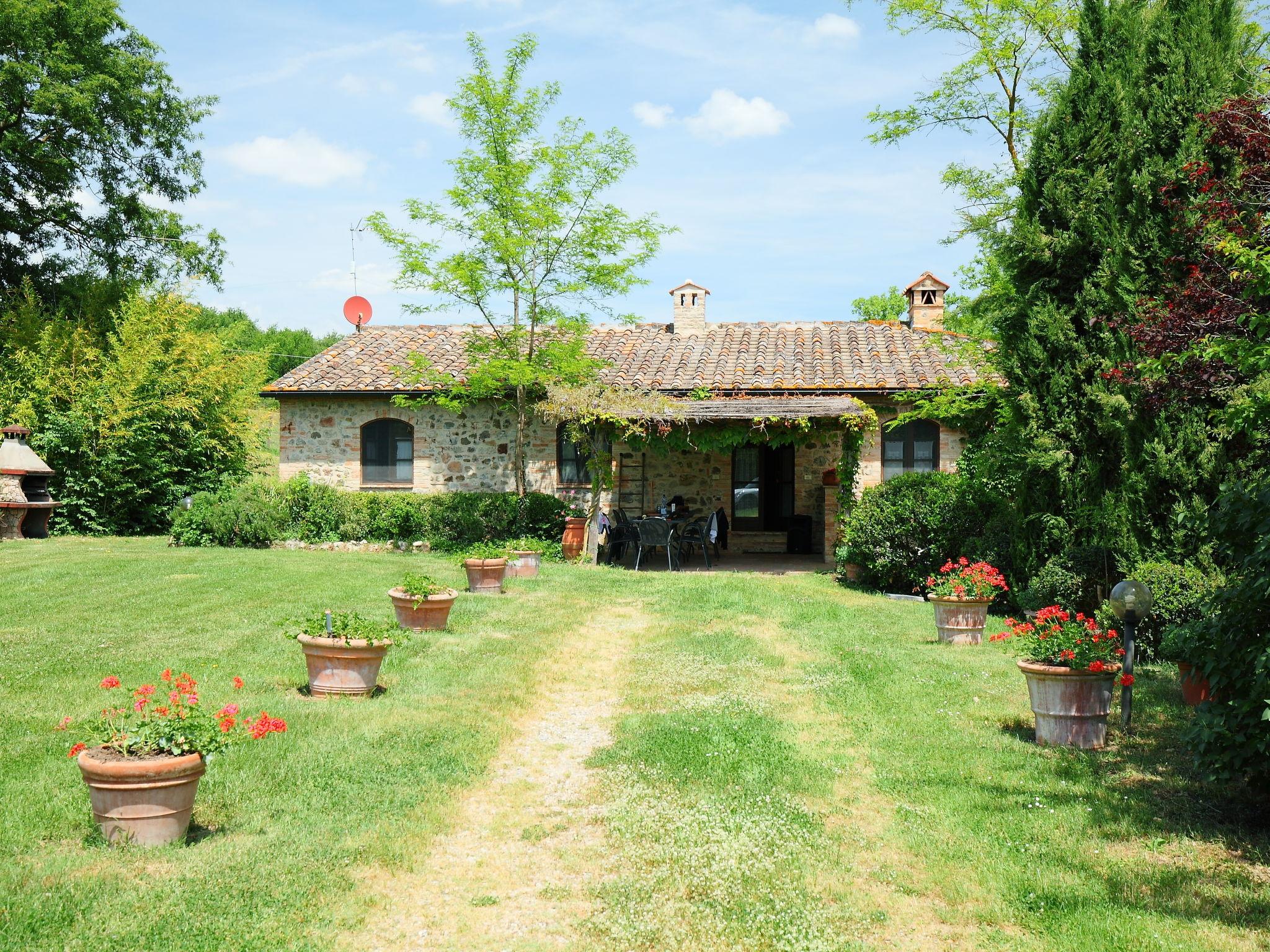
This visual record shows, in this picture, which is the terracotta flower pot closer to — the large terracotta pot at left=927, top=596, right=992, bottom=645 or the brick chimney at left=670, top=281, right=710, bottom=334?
the large terracotta pot at left=927, top=596, right=992, bottom=645

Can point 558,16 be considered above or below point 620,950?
above

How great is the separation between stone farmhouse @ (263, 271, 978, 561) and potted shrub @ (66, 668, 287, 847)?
40.0 feet

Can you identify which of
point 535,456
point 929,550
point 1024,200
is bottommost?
point 929,550

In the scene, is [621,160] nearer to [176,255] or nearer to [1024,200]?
[1024,200]

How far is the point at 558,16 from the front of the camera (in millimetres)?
9172

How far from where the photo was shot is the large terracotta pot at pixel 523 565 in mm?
12133

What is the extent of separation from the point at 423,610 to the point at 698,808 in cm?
444

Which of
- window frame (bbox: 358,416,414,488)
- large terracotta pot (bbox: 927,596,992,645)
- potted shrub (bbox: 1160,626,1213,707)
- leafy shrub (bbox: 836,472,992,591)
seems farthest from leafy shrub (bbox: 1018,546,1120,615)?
window frame (bbox: 358,416,414,488)

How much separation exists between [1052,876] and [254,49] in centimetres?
1059

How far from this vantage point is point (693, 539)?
45.6 feet

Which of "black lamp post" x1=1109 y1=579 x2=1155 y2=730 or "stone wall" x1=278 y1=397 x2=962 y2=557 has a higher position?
"stone wall" x1=278 y1=397 x2=962 y2=557

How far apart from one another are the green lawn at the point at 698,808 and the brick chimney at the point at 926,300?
12.1 m

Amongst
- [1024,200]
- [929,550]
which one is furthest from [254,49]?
[929,550]

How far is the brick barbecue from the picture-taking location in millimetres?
16188
